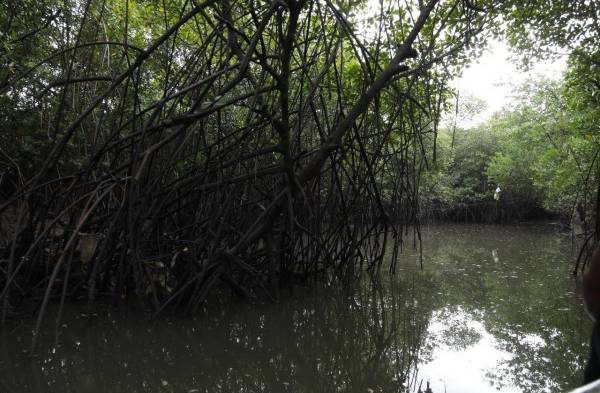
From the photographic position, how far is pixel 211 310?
3520mm

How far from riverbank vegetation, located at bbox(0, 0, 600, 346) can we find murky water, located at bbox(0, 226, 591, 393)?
279mm

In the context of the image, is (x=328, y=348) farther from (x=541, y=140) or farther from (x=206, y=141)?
(x=541, y=140)

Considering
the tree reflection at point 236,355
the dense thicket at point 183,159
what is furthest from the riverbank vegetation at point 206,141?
the tree reflection at point 236,355

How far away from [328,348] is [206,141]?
2689 mm

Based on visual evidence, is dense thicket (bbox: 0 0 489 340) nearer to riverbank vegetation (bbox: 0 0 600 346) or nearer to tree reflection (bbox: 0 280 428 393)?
riverbank vegetation (bbox: 0 0 600 346)

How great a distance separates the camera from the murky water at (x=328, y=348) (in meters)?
2.29

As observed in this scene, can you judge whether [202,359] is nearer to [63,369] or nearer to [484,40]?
[63,369]

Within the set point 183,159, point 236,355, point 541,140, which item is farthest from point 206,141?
point 541,140

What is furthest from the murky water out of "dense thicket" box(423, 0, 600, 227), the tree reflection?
"dense thicket" box(423, 0, 600, 227)

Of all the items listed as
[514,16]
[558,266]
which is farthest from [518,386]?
[558,266]

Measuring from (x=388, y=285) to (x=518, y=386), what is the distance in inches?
104

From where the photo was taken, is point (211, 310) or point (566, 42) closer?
point (211, 310)

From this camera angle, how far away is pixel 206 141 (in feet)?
15.4

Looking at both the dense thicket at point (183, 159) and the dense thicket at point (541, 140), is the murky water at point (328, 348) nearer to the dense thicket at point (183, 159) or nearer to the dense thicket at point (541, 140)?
the dense thicket at point (183, 159)
